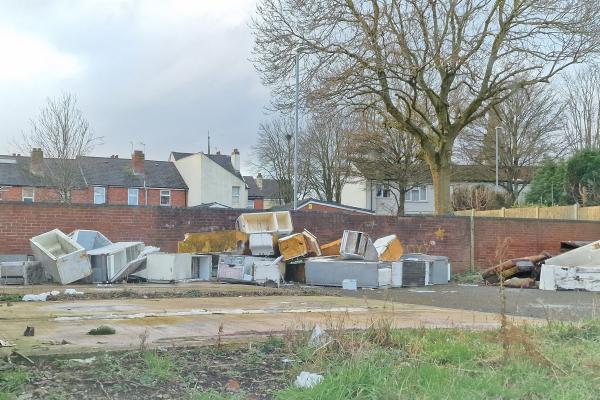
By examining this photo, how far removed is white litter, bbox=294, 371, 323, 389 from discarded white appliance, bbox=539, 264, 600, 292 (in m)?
13.4

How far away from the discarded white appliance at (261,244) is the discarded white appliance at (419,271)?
11.0 ft

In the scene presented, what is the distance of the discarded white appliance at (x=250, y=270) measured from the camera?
1562 centimetres

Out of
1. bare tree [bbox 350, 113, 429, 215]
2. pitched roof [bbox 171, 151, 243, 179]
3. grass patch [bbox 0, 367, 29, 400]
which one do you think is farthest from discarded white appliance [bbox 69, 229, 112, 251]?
pitched roof [bbox 171, 151, 243, 179]

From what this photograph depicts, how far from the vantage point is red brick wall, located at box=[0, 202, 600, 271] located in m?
15.5

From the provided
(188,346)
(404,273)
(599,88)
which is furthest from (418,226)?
(599,88)

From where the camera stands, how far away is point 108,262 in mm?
14344

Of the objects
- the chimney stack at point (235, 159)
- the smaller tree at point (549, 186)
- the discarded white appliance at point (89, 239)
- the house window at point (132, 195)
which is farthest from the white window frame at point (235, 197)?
the discarded white appliance at point (89, 239)

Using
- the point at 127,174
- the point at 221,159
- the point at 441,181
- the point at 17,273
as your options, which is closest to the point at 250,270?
the point at 17,273

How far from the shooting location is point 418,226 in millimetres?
20578

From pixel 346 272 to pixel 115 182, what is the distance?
40706 mm

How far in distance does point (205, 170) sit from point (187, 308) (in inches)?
1816

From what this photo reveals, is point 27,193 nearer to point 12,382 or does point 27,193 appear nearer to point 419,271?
point 419,271

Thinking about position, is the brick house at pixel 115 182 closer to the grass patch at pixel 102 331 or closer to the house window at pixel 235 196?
the house window at pixel 235 196

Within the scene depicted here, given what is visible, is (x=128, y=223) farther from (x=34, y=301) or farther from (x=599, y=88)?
(x=599, y=88)
